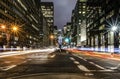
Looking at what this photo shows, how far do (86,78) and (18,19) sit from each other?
387ft

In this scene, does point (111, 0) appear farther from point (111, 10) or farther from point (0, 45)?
point (0, 45)

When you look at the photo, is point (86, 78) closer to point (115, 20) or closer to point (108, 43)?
point (115, 20)

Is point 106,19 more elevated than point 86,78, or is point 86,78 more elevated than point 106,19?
point 106,19

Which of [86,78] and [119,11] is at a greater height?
[119,11]

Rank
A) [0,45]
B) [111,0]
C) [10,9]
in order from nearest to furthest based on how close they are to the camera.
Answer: [111,0], [0,45], [10,9]

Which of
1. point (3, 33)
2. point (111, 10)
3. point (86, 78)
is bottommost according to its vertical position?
point (86, 78)

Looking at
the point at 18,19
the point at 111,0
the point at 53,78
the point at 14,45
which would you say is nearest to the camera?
the point at 53,78

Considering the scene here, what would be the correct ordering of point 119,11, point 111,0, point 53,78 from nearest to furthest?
point 53,78 → point 119,11 → point 111,0

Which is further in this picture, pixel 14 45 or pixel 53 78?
pixel 14 45

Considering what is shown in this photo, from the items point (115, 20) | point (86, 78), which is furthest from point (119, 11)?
point (86, 78)

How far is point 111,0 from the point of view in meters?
91.4

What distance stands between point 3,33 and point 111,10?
119 feet

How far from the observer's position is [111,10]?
92938mm

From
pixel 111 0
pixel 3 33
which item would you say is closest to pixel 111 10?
pixel 111 0
